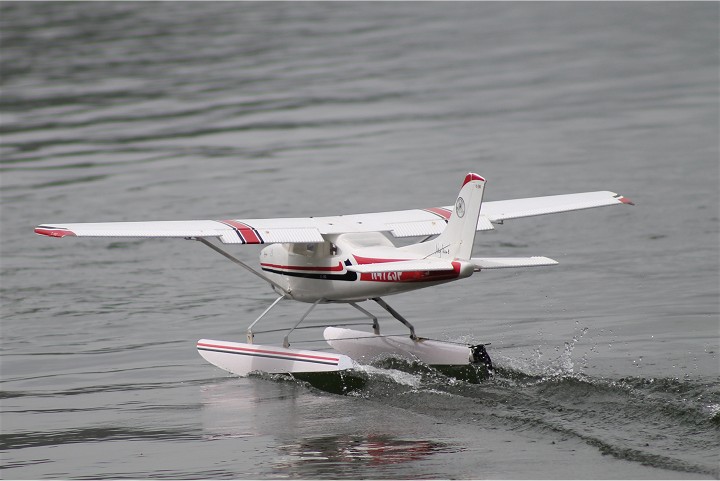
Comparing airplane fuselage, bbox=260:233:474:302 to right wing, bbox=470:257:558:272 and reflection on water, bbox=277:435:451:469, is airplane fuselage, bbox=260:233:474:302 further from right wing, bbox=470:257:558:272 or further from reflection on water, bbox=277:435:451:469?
reflection on water, bbox=277:435:451:469

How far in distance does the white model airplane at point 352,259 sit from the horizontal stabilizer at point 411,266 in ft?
0.04

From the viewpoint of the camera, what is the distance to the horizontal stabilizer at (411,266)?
12625 mm

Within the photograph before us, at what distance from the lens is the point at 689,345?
15.0 meters

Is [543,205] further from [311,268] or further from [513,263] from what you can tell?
[311,268]

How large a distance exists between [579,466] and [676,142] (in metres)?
21.4

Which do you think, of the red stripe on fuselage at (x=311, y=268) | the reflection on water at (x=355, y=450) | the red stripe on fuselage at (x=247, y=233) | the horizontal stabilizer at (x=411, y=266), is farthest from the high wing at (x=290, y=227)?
the reflection on water at (x=355, y=450)

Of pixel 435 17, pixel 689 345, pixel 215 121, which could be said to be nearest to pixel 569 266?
pixel 689 345

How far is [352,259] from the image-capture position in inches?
552

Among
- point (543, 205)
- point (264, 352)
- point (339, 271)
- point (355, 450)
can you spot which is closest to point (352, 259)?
point (339, 271)

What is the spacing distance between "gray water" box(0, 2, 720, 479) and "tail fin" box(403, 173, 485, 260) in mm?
1725

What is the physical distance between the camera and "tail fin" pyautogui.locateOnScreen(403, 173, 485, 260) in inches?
498

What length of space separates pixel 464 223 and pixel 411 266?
0.76m

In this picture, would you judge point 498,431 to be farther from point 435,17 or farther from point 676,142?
point 435,17

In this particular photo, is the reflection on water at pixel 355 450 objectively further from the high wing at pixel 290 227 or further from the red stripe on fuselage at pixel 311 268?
the high wing at pixel 290 227
